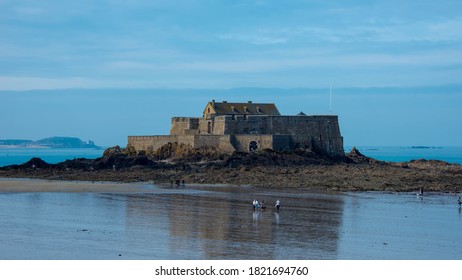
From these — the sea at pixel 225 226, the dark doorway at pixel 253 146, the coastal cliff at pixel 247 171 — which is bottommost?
the sea at pixel 225 226

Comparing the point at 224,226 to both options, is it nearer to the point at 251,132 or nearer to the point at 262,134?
the point at 262,134

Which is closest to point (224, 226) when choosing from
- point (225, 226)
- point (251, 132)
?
point (225, 226)

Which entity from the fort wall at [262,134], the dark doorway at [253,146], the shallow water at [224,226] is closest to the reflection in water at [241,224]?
the shallow water at [224,226]

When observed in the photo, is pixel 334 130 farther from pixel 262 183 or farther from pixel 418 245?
pixel 418 245

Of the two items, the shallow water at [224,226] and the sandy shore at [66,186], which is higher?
the sandy shore at [66,186]

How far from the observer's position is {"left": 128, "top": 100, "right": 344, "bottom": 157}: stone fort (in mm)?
55250

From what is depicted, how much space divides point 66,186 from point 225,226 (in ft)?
60.8

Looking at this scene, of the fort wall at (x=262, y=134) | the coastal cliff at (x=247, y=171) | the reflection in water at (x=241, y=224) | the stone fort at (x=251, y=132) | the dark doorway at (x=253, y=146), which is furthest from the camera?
the stone fort at (x=251, y=132)

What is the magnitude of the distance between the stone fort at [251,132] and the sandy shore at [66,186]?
1183 cm

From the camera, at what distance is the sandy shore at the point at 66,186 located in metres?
40.6

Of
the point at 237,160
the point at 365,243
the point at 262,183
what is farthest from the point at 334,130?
the point at 365,243

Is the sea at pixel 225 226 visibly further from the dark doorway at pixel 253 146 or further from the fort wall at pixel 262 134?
the fort wall at pixel 262 134

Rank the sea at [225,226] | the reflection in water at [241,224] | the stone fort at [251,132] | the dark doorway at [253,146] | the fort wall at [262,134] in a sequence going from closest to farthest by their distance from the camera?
the sea at [225,226] < the reflection in water at [241,224] < the dark doorway at [253,146] < the fort wall at [262,134] < the stone fort at [251,132]
